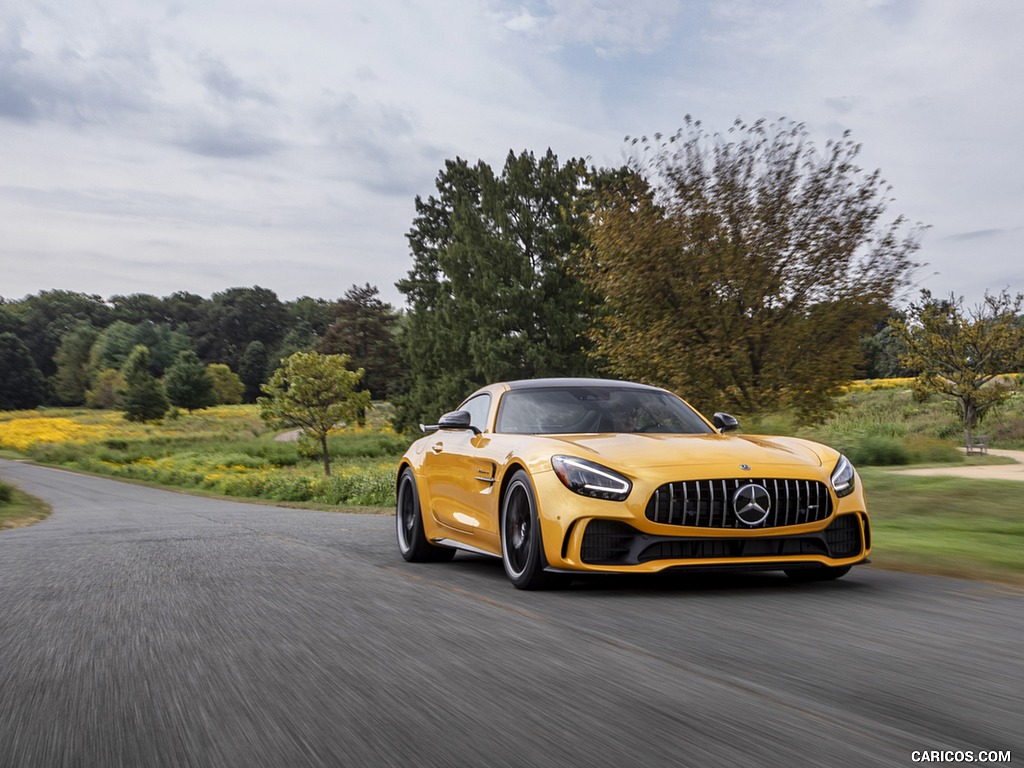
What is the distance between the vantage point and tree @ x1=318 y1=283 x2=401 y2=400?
87.6 meters

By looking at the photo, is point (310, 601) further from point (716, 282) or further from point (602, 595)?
point (716, 282)

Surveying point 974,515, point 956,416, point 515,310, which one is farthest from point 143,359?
point 974,515

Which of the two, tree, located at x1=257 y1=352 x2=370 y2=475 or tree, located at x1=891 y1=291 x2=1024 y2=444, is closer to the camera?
tree, located at x1=891 y1=291 x2=1024 y2=444

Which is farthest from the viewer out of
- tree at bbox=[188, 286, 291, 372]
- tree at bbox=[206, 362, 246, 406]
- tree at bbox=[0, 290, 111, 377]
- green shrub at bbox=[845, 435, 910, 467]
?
tree at bbox=[0, 290, 111, 377]

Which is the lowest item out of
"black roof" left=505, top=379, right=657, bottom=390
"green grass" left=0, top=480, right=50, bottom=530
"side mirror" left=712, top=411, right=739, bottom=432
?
"green grass" left=0, top=480, right=50, bottom=530

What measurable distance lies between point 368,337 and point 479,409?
266 feet

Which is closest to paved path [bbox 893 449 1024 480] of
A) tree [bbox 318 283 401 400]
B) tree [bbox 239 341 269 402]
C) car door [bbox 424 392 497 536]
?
car door [bbox 424 392 497 536]

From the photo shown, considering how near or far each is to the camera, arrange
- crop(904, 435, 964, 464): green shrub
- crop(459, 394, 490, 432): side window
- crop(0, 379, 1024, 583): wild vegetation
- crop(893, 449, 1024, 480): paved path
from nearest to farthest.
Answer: crop(459, 394, 490, 432): side window → crop(0, 379, 1024, 583): wild vegetation → crop(893, 449, 1024, 480): paved path → crop(904, 435, 964, 464): green shrub

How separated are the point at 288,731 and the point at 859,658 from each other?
7.67 feet

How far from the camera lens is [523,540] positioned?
264 inches

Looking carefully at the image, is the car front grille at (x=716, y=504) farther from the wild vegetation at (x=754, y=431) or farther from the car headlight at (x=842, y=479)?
the wild vegetation at (x=754, y=431)

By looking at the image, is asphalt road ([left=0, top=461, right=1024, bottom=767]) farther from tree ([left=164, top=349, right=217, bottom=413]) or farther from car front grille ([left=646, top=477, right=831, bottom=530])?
tree ([left=164, top=349, right=217, bottom=413])

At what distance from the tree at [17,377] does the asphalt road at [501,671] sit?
133046 millimetres

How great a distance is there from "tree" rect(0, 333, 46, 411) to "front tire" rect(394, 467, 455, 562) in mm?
131649
